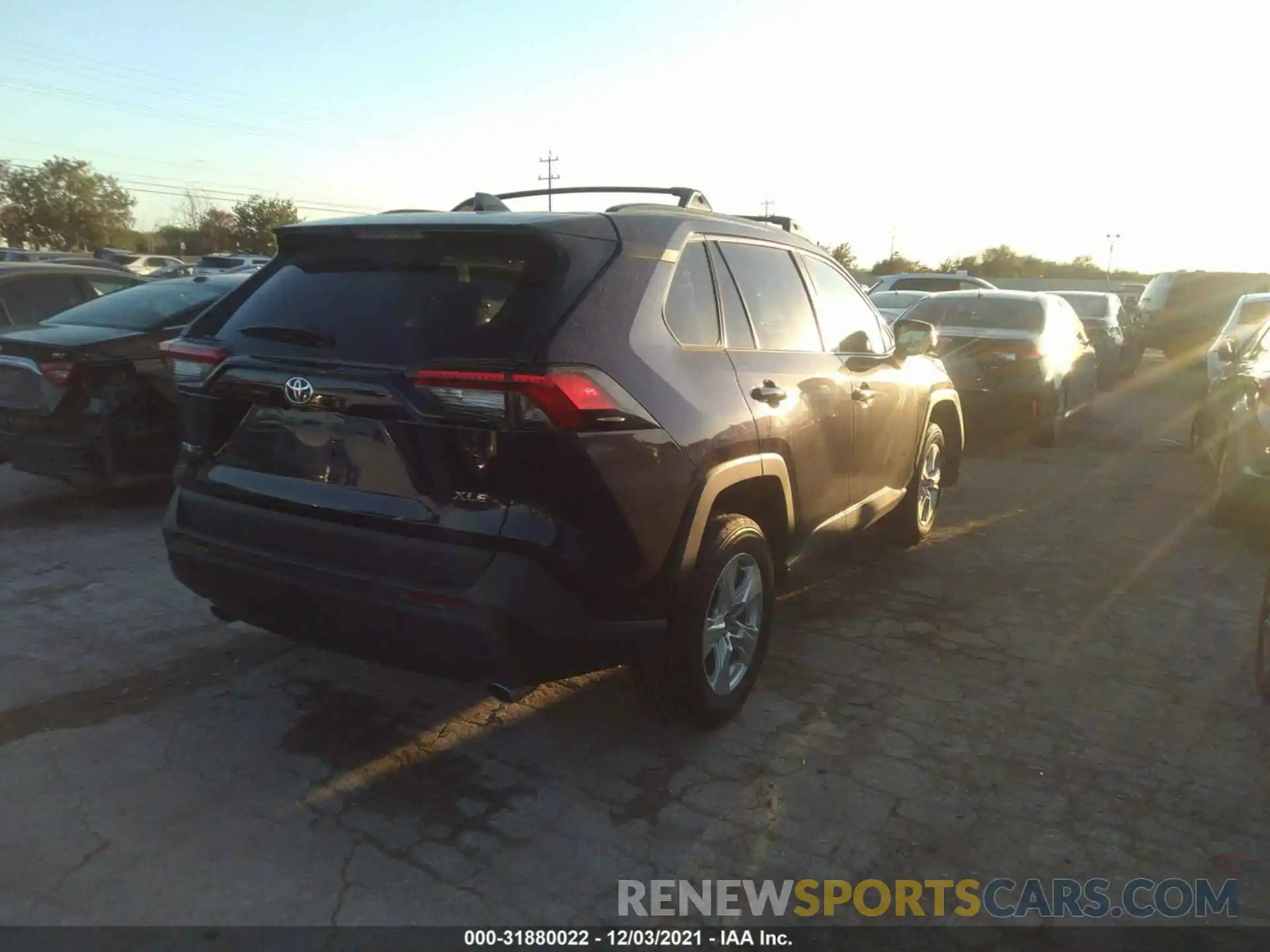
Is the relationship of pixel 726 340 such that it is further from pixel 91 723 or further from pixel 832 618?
pixel 91 723

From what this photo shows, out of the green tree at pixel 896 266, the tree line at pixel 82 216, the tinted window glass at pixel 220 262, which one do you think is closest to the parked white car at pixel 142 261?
the tinted window glass at pixel 220 262

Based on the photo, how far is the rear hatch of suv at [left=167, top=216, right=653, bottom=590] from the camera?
279 centimetres

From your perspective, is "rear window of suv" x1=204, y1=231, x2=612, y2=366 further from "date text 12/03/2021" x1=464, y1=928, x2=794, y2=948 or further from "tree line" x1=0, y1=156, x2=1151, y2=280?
"tree line" x1=0, y1=156, x2=1151, y2=280

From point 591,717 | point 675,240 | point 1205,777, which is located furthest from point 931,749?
point 675,240

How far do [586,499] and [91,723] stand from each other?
88.2 inches

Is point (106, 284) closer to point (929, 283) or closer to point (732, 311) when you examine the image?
point (732, 311)

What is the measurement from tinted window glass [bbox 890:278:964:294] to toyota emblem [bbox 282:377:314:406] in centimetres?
1547

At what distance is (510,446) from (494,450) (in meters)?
0.05

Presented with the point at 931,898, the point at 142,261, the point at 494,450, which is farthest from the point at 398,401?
the point at 142,261

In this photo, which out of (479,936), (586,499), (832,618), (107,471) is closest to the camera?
(479,936)

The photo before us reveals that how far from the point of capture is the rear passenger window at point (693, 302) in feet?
11.1

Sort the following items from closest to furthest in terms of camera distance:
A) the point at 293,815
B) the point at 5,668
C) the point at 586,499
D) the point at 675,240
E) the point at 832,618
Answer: the point at 586,499, the point at 293,815, the point at 675,240, the point at 5,668, the point at 832,618

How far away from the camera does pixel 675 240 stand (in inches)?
137

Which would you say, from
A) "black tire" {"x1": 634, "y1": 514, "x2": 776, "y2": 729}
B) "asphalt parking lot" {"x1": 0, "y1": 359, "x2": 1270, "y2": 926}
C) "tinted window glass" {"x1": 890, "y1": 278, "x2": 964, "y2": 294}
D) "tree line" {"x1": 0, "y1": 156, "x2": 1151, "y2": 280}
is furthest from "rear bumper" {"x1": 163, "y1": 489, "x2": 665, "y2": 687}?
"tree line" {"x1": 0, "y1": 156, "x2": 1151, "y2": 280}
